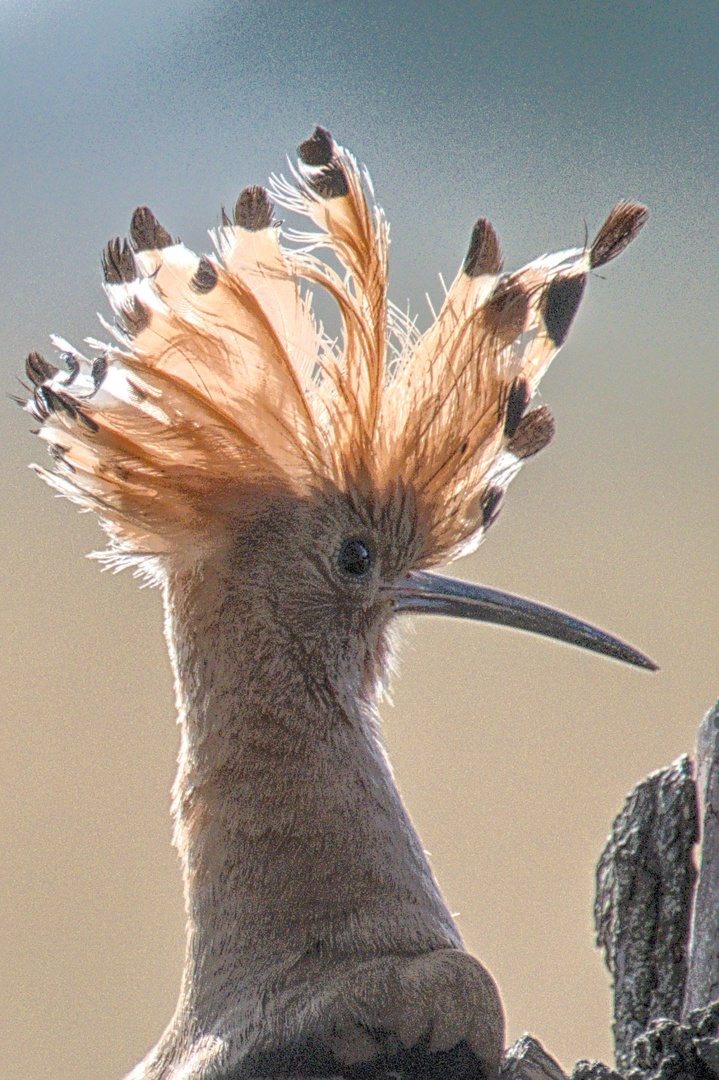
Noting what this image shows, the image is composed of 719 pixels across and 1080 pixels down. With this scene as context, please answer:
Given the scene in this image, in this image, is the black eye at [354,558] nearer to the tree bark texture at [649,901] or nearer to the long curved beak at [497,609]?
the long curved beak at [497,609]

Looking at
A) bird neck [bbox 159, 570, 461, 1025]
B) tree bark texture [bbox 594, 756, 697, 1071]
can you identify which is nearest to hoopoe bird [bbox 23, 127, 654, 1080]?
bird neck [bbox 159, 570, 461, 1025]

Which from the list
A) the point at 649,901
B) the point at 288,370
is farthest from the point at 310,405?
the point at 649,901

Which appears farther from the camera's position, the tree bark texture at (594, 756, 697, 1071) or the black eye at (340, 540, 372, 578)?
the black eye at (340, 540, 372, 578)

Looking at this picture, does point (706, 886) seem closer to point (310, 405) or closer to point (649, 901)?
point (649, 901)

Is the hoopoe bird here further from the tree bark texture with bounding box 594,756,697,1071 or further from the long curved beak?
the tree bark texture with bounding box 594,756,697,1071

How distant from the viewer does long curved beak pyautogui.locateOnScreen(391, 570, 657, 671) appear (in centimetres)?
100

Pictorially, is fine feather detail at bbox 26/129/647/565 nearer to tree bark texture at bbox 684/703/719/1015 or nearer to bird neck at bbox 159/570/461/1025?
bird neck at bbox 159/570/461/1025

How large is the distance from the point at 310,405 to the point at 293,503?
0.27ft

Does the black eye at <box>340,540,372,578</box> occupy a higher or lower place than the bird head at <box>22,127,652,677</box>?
lower

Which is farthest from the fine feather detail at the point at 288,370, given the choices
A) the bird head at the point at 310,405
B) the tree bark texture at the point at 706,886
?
the tree bark texture at the point at 706,886

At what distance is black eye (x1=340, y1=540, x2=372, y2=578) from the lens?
103 cm

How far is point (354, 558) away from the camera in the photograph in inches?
40.6

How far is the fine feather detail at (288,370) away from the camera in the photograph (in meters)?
0.95

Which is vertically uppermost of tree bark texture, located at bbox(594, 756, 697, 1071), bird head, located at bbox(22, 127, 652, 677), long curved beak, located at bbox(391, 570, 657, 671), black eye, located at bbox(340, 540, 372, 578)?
bird head, located at bbox(22, 127, 652, 677)
